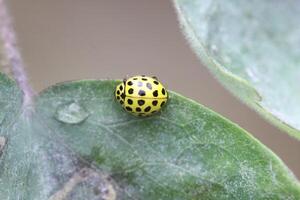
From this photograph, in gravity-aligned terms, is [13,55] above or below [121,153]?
above

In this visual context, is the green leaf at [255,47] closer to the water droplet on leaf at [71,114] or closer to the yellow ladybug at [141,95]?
the yellow ladybug at [141,95]

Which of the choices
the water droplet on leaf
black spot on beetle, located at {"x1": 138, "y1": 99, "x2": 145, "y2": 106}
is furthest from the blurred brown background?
the water droplet on leaf

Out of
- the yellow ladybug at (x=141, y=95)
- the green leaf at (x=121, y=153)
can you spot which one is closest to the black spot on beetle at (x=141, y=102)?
the yellow ladybug at (x=141, y=95)

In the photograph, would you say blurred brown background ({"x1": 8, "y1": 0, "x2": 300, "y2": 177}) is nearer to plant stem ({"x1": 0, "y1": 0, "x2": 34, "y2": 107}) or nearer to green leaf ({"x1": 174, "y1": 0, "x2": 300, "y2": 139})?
green leaf ({"x1": 174, "y1": 0, "x2": 300, "y2": 139})

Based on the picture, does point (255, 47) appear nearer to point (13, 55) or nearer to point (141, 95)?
point (141, 95)

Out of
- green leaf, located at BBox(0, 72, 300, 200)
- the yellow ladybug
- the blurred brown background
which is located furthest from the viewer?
the blurred brown background

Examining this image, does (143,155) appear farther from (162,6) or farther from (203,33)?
(162,6)

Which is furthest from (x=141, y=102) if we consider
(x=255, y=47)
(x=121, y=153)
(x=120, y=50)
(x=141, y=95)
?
(x=120, y=50)
